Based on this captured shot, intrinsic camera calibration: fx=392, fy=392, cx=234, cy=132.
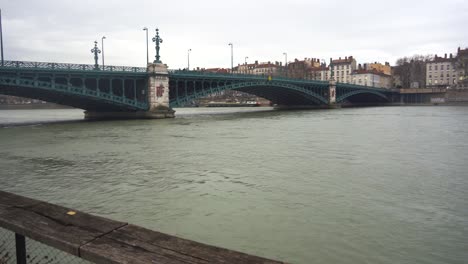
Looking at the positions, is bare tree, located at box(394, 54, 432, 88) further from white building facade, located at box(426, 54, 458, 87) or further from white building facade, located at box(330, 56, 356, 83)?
white building facade, located at box(330, 56, 356, 83)

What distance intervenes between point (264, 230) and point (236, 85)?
52.0 meters

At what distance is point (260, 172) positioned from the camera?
1320cm

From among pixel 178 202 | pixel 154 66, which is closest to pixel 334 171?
pixel 178 202

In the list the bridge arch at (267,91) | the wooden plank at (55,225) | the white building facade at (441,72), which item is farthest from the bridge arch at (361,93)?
the wooden plank at (55,225)

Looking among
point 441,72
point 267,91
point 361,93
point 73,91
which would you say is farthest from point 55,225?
point 441,72

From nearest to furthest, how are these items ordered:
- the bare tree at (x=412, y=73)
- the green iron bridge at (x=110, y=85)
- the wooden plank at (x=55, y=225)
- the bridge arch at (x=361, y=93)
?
the wooden plank at (x=55, y=225)
the green iron bridge at (x=110, y=85)
the bridge arch at (x=361, y=93)
the bare tree at (x=412, y=73)

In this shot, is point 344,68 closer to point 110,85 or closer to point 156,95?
point 156,95

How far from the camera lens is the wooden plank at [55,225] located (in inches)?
125

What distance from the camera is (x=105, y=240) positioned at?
315 cm

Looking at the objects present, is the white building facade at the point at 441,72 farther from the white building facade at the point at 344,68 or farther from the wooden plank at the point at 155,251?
the wooden plank at the point at 155,251

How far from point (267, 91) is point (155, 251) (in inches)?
2771

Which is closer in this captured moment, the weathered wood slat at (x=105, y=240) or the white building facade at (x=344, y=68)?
the weathered wood slat at (x=105, y=240)

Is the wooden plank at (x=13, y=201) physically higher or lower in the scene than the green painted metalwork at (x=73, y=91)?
lower

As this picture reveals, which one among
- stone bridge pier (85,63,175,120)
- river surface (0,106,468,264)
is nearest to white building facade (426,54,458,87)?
stone bridge pier (85,63,175,120)
